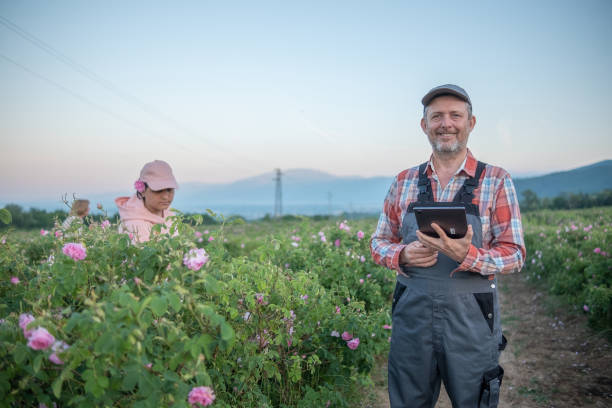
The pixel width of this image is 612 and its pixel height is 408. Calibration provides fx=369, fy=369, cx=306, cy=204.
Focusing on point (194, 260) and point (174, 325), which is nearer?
point (194, 260)

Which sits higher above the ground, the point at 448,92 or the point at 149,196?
the point at 448,92


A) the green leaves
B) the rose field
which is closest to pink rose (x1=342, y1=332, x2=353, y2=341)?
the rose field

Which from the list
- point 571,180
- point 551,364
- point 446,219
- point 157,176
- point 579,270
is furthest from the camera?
point 571,180

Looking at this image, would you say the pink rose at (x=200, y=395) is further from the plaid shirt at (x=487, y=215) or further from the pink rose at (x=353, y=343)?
the pink rose at (x=353, y=343)

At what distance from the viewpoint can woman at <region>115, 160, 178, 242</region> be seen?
143 inches

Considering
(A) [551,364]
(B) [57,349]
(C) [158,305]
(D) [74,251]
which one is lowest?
(A) [551,364]

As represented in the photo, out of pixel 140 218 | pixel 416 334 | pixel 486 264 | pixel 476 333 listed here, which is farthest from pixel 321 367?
pixel 140 218

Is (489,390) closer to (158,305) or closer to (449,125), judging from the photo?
(449,125)

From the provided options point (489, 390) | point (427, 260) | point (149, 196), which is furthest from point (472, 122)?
point (149, 196)

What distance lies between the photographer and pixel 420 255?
1981mm

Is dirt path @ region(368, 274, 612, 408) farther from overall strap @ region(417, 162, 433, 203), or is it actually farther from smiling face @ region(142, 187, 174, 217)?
smiling face @ region(142, 187, 174, 217)

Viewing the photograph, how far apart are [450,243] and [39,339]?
1678 millimetres

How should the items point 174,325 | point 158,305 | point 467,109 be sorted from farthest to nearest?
point 467,109 → point 174,325 → point 158,305

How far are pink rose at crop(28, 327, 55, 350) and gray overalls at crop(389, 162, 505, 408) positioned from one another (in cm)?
163
